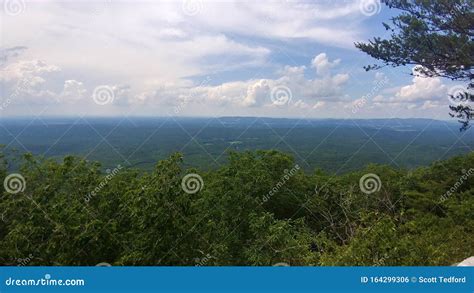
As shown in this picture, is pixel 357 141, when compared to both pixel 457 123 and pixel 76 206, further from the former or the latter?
pixel 76 206

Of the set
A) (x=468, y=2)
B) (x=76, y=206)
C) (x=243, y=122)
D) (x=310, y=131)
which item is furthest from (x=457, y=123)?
(x=76, y=206)
